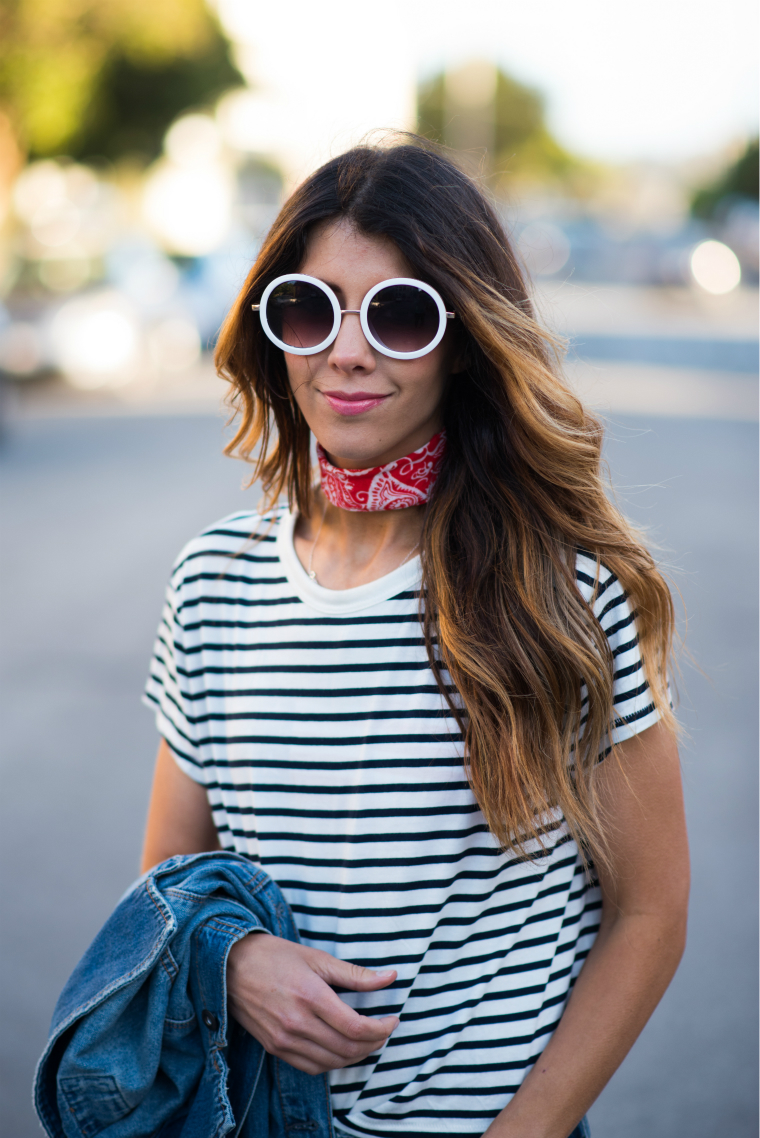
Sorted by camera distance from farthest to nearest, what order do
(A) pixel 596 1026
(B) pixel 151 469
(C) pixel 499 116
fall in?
(C) pixel 499 116, (B) pixel 151 469, (A) pixel 596 1026

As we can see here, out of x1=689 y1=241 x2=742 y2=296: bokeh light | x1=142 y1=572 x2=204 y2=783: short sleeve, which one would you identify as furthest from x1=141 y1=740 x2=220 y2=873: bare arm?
x1=689 y1=241 x2=742 y2=296: bokeh light

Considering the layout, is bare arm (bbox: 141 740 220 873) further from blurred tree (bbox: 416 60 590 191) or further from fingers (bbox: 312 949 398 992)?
blurred tree (bbox: 416 60 590 191)

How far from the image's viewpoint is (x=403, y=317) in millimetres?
1515

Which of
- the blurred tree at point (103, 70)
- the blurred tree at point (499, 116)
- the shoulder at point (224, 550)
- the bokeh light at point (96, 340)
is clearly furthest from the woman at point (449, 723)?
the blurred tree at point (499, 116)

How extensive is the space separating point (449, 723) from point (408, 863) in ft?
0.67

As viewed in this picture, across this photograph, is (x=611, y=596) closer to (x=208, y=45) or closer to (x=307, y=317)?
A: (x=307, y=317)

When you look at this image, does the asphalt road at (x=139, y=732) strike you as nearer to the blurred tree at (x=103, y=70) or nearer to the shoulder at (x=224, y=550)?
the shoulder at (x=224, y=550)

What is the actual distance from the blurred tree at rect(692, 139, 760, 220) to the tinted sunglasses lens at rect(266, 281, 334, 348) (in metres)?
33.1

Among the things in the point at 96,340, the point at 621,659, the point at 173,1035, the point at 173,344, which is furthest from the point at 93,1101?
the point at 173,344

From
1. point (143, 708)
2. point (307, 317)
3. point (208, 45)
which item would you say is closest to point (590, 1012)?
point (307, 317)

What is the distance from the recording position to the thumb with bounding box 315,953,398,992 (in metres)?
1.44

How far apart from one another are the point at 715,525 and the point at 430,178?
23.0ft

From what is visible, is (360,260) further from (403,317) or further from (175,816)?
(175,816)

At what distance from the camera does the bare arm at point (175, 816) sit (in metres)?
1.75
